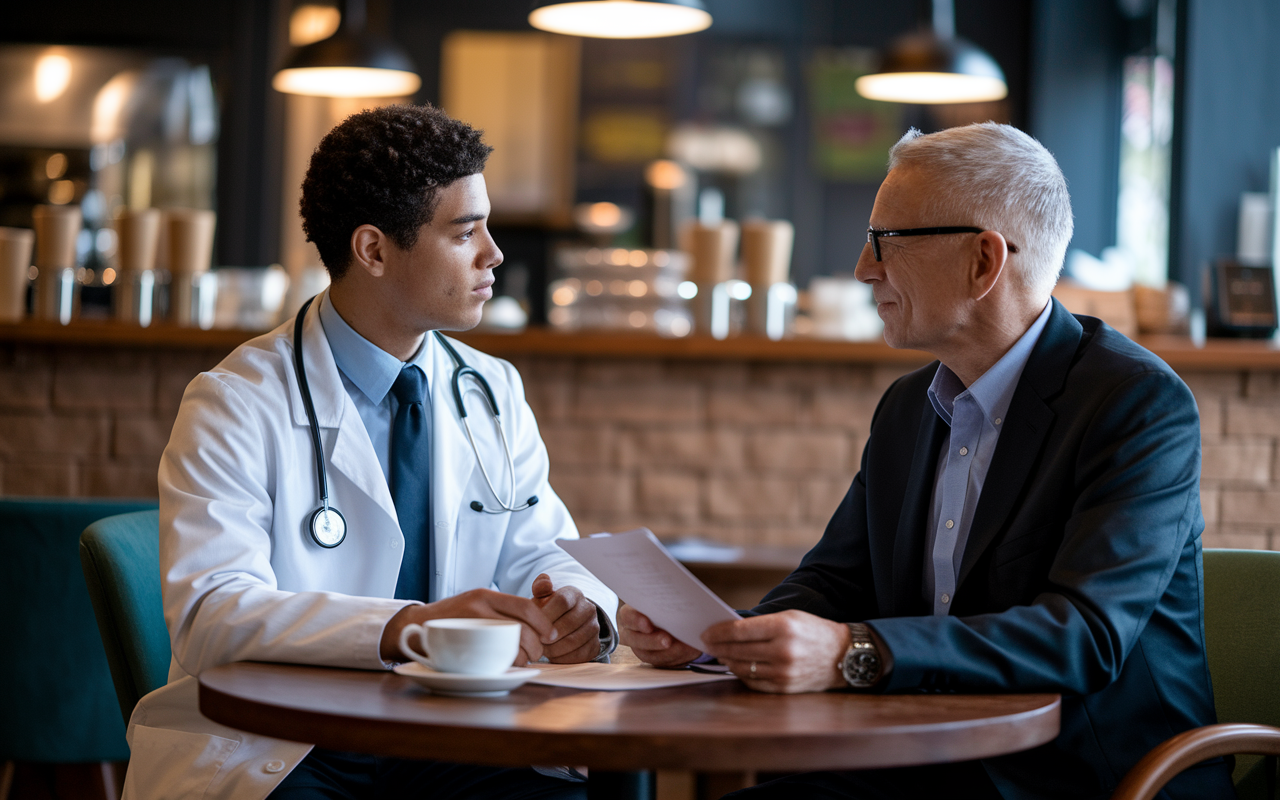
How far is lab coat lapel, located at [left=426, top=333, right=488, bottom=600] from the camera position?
1713 mm

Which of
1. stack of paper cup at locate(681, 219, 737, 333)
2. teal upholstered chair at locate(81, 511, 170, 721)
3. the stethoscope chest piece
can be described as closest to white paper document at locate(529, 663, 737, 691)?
the stethoscope chest piece

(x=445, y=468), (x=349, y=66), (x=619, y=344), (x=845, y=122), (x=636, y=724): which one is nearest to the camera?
(x=636, y=724)

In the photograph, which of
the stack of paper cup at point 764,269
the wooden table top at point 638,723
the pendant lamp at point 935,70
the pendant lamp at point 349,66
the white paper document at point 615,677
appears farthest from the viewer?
the pendant lamp at point 349,66

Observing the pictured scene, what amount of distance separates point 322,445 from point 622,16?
1.73 m

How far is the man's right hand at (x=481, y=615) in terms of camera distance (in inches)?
51.9

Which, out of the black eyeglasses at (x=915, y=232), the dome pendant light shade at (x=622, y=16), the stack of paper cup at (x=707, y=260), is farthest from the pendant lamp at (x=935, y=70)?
the black eyeglasses at (x=915, y=232)

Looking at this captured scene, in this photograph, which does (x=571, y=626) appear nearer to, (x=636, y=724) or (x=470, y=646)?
(x=470, y=646)

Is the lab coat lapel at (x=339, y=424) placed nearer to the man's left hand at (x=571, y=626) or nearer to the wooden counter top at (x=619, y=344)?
the man's left hand at (x=571, y=626)

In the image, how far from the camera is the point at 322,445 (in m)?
1.60

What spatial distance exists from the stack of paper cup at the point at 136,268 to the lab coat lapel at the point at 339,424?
153 centimetres

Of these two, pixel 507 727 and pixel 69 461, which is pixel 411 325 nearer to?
pixel 507 727

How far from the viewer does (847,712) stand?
3.66 feet

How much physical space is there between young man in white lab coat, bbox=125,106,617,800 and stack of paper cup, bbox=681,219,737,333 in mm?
1087

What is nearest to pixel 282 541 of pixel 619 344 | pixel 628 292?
pixel 619 344
